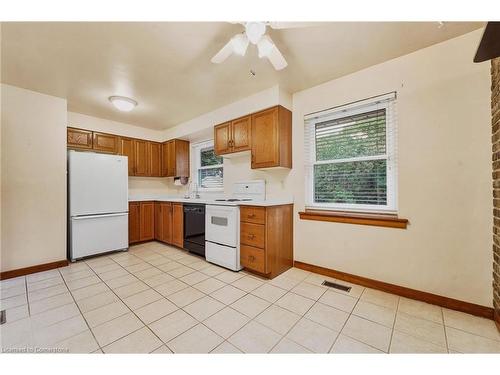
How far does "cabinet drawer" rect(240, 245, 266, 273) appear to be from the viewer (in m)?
2.46

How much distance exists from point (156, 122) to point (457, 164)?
4.51m

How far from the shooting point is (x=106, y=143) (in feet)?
12.7

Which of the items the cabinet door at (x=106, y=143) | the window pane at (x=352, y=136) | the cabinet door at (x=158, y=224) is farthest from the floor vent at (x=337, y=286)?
the cabinet door at (x=106, y=143)

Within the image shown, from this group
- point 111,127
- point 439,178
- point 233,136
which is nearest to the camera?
point 439,178

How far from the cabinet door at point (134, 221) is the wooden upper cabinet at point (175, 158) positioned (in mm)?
949

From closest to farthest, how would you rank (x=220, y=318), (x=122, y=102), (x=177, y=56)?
(x=220, y=318) < (x=177, y=56) < (x=122, y=102)

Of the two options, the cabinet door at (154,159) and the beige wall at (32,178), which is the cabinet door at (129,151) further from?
the beige wall at (32,178)

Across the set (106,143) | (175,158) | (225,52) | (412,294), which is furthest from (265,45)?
→ (106,143)

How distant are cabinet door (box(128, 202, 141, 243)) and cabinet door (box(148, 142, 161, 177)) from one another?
0.84 metres

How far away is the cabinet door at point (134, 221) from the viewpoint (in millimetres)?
3873

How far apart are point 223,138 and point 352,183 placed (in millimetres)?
1976

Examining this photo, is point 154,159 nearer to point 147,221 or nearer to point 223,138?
point 147,221

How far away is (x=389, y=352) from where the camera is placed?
135 centimetres

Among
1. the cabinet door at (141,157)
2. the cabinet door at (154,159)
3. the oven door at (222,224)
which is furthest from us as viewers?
the cabinet door at (154,159)
